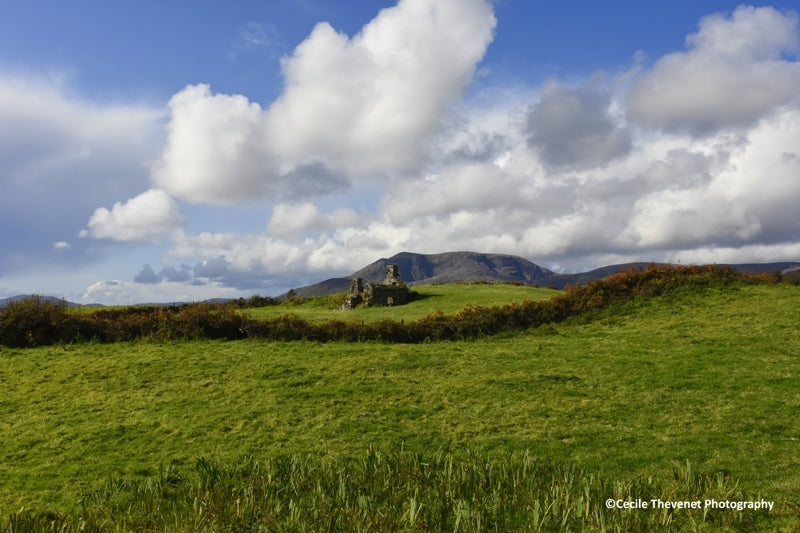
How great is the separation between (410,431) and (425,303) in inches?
1028

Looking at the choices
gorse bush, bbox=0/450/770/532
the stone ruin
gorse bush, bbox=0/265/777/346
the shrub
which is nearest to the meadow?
gorse bush, bbox=0/450/770/532

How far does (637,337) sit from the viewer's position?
984 inches

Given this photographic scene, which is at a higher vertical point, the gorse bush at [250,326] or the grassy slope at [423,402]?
the gorse bush at [250,326]

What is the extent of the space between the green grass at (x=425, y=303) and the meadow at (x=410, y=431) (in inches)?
359

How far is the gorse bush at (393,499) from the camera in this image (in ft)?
30.0

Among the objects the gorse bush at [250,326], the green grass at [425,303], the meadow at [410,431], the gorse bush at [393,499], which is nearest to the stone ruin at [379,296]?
the green grass at [425,303]

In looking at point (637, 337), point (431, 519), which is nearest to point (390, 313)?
point (637, 337)

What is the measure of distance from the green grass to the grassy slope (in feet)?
31.1

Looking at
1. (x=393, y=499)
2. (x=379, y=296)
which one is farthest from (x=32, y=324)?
(x=393, y=499)

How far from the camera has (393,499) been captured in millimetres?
10273

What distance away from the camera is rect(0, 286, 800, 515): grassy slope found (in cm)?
1314

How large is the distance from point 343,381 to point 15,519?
11402 millimetres

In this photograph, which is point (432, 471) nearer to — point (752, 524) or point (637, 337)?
point (752, 524)

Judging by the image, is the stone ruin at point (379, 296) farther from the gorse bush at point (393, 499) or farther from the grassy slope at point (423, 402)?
the gorse bush at point (393, 499)
